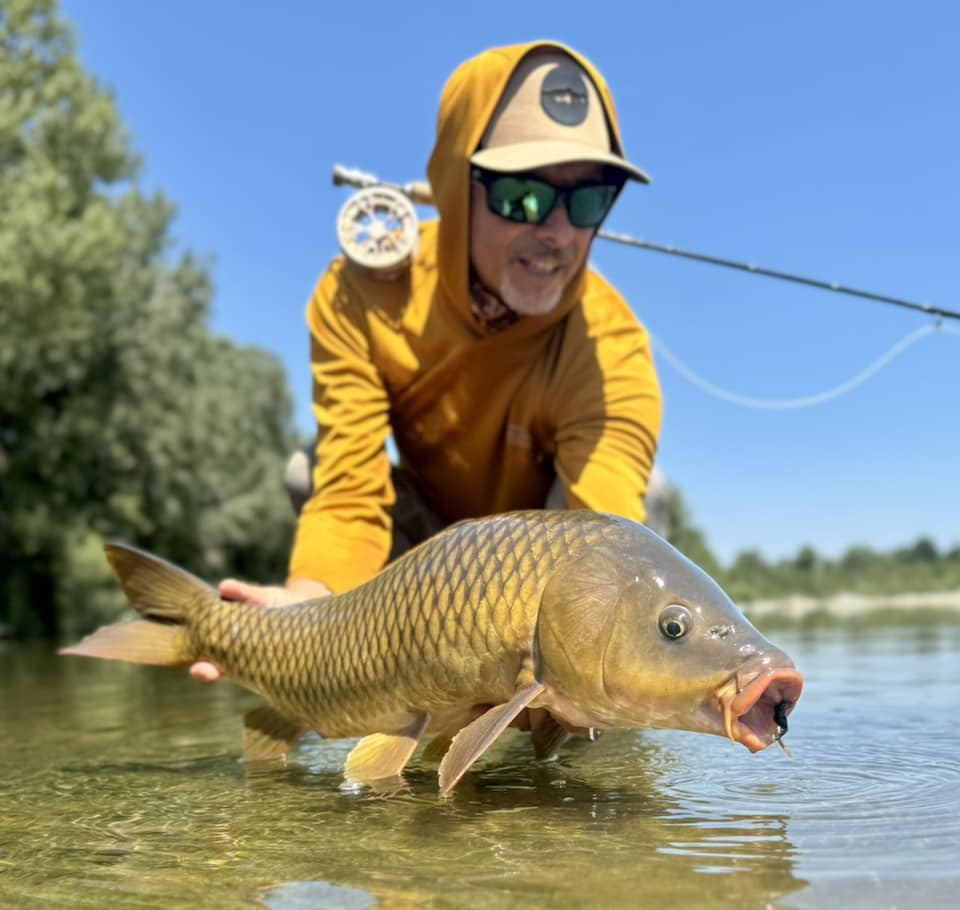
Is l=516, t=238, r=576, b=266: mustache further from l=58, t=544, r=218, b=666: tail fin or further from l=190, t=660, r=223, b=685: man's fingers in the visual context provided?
l=190, t=660, r=223, b=685: man's fingers

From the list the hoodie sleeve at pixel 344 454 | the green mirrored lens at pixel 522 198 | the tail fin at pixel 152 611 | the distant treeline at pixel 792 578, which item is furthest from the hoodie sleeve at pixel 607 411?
the distant treeline at pixel 792 578

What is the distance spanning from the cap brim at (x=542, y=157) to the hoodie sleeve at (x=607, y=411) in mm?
529

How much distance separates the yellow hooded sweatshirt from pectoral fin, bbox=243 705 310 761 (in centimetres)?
44

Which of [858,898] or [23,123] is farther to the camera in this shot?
[23,123]

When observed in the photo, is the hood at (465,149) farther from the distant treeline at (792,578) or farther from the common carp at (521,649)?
the distant treeline at (792,578)

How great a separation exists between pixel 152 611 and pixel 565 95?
1.79 m

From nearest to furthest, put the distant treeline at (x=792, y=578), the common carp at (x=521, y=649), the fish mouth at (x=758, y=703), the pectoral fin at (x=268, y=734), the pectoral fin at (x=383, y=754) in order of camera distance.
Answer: the fish mouth at (x=758, y=703)
the common carp at (x=521, y=649)
the pectoral fin at (x=383, y=754)
the pectoral fin at (x=268, y=734)
the distant treeline at (x=792, y=578)

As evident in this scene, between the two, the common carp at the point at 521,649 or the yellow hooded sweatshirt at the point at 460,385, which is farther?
the yellow hooded sweatshirt at the point at 460,385

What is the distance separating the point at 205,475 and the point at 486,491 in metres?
17.9

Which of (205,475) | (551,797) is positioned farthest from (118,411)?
(551,797)

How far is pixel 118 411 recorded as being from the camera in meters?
19.5

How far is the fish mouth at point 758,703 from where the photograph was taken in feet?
5.90

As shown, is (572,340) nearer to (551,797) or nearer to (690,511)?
(551,797)

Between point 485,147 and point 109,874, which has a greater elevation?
point 485,147
